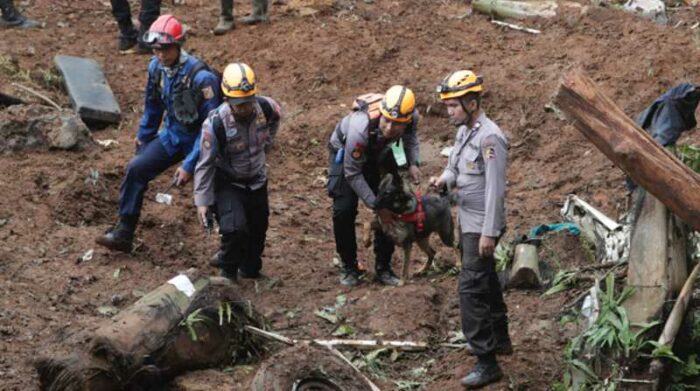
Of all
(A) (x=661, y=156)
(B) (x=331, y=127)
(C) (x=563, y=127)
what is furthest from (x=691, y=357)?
(B) (x=331, y=127)

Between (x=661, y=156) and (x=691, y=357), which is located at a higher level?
(x=661, y=156)

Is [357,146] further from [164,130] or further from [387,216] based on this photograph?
[164,130]

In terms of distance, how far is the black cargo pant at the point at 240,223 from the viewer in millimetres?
7957

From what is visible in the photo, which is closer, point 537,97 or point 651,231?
point 651,231

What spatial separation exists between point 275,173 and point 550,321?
4.59 metres

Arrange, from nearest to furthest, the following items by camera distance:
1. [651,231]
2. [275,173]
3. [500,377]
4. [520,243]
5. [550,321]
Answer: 1. [651,231]
2. [500,377]
3. [550,321]
4. [520,243]
5. [275,173]

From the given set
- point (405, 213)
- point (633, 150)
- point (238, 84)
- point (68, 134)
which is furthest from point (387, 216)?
point (68, 134)

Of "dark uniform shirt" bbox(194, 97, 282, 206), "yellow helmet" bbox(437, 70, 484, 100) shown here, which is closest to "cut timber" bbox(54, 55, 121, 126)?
"dark uniform shirt" bbox(194, 97, 282, 206)

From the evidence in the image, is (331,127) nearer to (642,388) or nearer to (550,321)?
(550,321)

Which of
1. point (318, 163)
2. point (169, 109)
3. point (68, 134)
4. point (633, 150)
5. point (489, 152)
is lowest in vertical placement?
point (318, 163)

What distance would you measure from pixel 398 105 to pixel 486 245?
154cm

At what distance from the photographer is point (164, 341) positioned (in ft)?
20.9

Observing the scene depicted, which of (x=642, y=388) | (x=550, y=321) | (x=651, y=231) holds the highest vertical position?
(x=651, y=231)

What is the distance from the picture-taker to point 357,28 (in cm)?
1381
